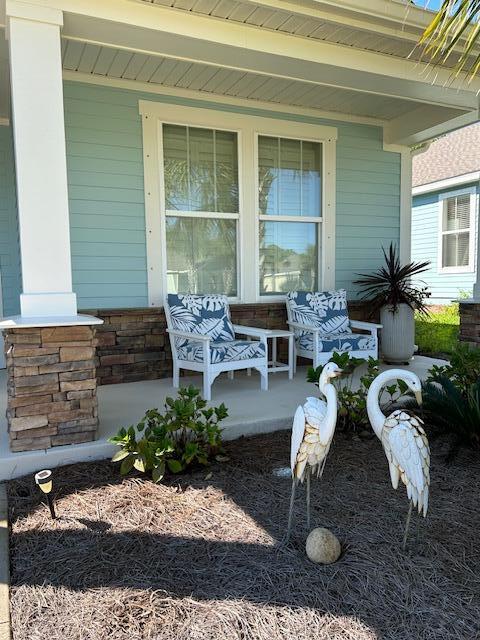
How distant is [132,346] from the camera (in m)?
4.57

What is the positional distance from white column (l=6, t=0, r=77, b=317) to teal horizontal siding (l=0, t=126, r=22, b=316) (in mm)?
2185

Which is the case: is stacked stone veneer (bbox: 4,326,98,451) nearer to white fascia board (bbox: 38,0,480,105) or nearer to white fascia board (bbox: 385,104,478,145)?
white fascia board (bbox: 38,0,480,105)

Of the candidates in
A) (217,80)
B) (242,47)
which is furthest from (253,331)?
(217,80)

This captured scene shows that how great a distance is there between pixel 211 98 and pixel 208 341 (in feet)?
8.57

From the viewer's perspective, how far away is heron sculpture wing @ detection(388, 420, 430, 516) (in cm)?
170

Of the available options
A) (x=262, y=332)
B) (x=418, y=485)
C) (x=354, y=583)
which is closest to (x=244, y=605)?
(x=354, y=583)

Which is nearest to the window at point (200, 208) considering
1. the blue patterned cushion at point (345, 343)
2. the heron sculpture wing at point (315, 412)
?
the blue patterned cushion at point (345, 343)

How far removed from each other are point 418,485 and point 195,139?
4.11 meters

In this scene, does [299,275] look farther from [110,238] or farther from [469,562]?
[469,562]

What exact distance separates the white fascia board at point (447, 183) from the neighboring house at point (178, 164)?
14.7 ft

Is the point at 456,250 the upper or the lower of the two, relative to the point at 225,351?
upper

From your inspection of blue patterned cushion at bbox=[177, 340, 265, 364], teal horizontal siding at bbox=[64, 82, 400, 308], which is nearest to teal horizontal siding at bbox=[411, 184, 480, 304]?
teal horizontal siding at bbox=[64, 82, 400, 308]

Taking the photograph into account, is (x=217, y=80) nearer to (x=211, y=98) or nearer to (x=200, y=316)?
(x=211, y=98)

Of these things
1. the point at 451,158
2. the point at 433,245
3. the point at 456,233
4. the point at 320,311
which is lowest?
the point at 320,311
